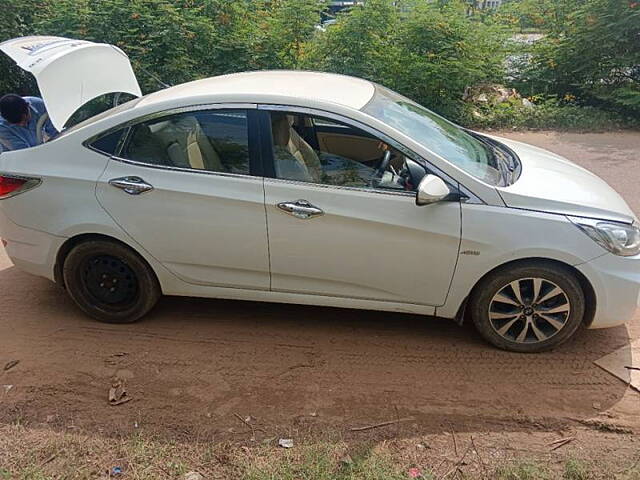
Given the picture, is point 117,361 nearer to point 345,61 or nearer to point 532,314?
point 532,314

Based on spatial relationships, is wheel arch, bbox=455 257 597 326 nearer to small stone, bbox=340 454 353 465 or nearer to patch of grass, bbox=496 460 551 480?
patch of grass, bbox=496 460 551 480

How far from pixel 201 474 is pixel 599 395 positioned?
227 centimetres

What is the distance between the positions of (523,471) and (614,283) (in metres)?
1.30

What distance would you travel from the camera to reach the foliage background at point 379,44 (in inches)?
372

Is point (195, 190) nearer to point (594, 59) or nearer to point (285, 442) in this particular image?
point (285, 442)

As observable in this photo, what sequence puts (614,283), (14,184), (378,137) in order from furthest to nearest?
(14,184)
(378,137)
(614,283)

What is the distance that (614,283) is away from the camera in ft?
10.7

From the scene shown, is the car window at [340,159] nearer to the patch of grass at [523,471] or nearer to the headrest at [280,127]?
the headrest at [280,127]

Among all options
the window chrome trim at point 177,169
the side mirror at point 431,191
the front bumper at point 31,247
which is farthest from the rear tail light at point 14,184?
the side mirror at point 431,191

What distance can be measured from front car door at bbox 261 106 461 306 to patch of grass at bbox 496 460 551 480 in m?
1.07

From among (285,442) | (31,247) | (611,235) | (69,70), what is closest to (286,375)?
(285,442)

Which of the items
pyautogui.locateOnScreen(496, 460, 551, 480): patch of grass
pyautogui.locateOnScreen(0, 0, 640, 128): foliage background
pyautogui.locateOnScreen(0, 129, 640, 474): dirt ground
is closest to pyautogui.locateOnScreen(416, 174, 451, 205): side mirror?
pyautogui.locateOnScreen(0, 129, 640, 474): dirt ground

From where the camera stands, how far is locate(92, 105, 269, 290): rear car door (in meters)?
3.43

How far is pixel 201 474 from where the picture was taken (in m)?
2.69
